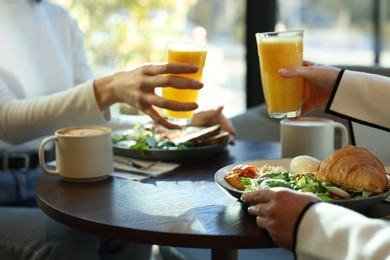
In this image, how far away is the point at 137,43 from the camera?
3.65 m

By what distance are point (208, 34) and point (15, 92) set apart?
1.69m

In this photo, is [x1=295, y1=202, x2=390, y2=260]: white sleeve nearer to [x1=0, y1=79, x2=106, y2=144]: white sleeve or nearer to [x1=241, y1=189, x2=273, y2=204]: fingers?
[x1=241, y1=189, x2=273, y2=204]: fingers

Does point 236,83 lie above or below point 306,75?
below

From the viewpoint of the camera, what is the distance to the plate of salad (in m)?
1.66

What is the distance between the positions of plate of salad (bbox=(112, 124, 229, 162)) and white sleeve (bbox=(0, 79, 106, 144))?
0.11 meters

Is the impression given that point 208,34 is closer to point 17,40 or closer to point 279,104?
point 17,40

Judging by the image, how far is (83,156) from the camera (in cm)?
149

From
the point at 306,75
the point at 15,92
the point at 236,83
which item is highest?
the point at 306,75

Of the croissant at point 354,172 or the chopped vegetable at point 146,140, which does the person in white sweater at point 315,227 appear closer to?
the croissant at point 354,172

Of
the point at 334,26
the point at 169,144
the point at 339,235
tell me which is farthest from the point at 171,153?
the point at 334,26

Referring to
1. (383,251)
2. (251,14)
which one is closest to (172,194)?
(383,251)

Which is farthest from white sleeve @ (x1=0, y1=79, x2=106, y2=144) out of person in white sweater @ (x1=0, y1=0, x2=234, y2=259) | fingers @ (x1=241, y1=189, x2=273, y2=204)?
fingers @ (x1=241, y1=189, x2=273, y2=204)

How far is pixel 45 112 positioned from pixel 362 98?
38.8 inches

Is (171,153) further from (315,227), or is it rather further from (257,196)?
(315,227)
